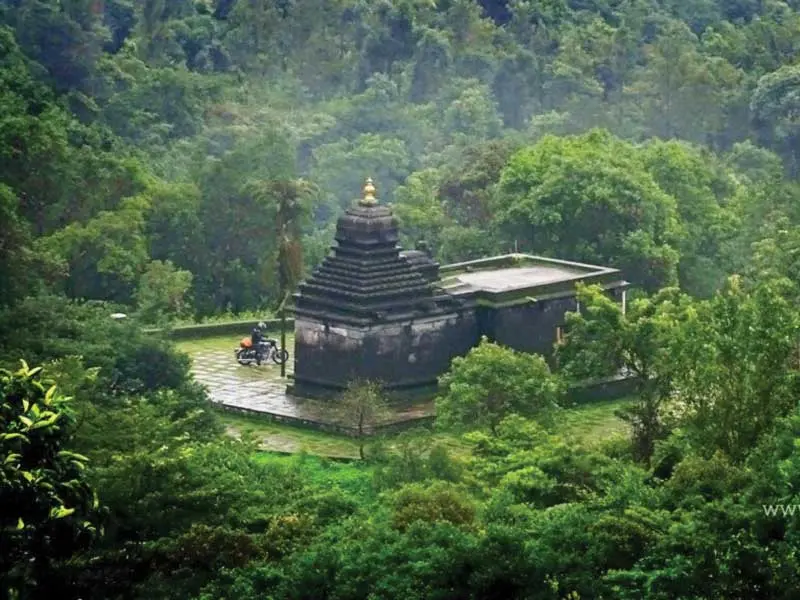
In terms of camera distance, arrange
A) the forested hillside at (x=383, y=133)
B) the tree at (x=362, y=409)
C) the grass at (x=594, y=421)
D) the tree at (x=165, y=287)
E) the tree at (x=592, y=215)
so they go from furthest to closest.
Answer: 1. the forested hillside at (x=383, y=133)
2. the tree at (x=592, y=215)
3. the tree at (x=165, y=287)
4. the grass at (x=594, y=421)
5. the tree at (x=362, y=409)

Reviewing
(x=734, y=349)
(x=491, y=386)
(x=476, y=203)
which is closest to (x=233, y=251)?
(x=476, y=203)

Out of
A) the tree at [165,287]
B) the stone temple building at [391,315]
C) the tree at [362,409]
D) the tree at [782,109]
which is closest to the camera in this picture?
the tree at [362,409]

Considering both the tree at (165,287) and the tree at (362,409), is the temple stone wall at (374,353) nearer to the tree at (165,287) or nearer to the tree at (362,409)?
the tree at (362,409)

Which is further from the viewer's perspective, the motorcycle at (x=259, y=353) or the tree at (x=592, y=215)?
the tree at (x=592, y=215)

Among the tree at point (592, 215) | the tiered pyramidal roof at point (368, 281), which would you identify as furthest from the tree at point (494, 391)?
the tree at point (592, 215)

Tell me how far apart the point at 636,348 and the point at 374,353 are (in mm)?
6675

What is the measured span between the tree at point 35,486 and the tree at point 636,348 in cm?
1326

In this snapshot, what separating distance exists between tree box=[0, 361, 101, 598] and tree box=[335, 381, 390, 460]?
16.9m

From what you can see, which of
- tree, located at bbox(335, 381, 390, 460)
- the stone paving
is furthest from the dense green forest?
the stone paving

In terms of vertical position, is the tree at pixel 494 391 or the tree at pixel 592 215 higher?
the tree at pixel 592 215

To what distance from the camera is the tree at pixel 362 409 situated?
50031mm

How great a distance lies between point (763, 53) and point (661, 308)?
50.6 m

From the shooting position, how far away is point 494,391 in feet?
160

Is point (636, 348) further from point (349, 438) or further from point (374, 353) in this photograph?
point (374, 353)
